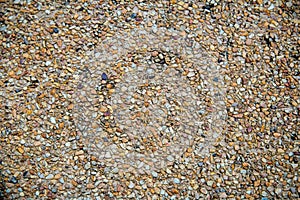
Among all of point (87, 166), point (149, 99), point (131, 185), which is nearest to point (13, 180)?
point (87, 166)

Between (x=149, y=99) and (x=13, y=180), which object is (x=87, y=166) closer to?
(x=13, y=180)

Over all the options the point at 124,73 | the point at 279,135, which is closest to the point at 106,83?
the point at 124,73

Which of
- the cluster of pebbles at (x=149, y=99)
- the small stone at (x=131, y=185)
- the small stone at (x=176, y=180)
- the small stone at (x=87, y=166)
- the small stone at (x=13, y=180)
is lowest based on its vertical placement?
the small stone at (x=13, y=180)

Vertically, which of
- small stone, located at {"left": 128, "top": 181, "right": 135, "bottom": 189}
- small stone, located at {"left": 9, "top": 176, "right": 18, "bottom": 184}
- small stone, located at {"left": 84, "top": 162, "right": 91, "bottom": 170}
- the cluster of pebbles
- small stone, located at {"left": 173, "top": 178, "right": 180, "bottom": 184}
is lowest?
small stone, located at {"left": 9, "top": 176, "right": 18, "bottom": 184}

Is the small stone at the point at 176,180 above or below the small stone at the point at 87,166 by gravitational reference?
below

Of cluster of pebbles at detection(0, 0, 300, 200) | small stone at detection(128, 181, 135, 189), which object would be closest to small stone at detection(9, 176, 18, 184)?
cluster of pebbles at detection(0, 0, 300, 200)

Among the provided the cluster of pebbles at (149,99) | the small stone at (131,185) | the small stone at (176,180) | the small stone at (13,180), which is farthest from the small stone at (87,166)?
the small stone at (176,180)

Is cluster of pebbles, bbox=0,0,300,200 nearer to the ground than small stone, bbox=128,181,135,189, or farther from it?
farther from it

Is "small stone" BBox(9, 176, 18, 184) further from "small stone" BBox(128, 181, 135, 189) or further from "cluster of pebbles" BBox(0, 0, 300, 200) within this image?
"small stone" BBox(128, 181, 135, 189)

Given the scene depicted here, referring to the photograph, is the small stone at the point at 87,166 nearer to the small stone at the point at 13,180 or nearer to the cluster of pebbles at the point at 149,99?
the cluster of pebbles at the point at 149,99
